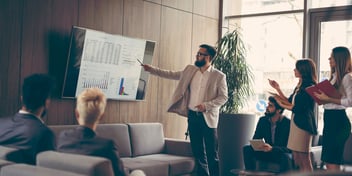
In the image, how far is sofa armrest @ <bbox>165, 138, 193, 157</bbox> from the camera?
585 centimetres

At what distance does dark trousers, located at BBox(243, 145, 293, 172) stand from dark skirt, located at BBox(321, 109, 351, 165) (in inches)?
43.5

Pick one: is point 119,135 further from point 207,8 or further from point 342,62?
point 207,8

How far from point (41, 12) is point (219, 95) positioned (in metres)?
2.15

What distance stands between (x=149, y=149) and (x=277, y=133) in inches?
61.6

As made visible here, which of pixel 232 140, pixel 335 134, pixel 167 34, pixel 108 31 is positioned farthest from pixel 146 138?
pixel 335 134

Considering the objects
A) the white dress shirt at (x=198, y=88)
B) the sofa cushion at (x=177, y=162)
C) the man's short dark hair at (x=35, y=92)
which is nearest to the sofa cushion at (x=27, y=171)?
the man's short dark hair at (x=35, y=92)

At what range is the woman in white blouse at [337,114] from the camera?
406cm

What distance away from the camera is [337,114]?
13.5 feet

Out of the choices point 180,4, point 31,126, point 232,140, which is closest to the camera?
point 31,126

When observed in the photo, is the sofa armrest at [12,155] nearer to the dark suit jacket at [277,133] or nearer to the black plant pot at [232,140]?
the dark suit jacket at [277,133]

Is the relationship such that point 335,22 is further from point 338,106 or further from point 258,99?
point 338,106

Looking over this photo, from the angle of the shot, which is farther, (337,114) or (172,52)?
(172,52)

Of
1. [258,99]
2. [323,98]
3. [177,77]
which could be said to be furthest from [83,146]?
[258,99]

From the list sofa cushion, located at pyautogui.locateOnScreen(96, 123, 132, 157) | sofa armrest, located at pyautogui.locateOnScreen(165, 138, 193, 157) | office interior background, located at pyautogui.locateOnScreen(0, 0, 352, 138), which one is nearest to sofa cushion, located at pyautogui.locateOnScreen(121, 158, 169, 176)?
sofa cushion, located at pyautogui.locateOnScreen(96, 123, 132, 157)
